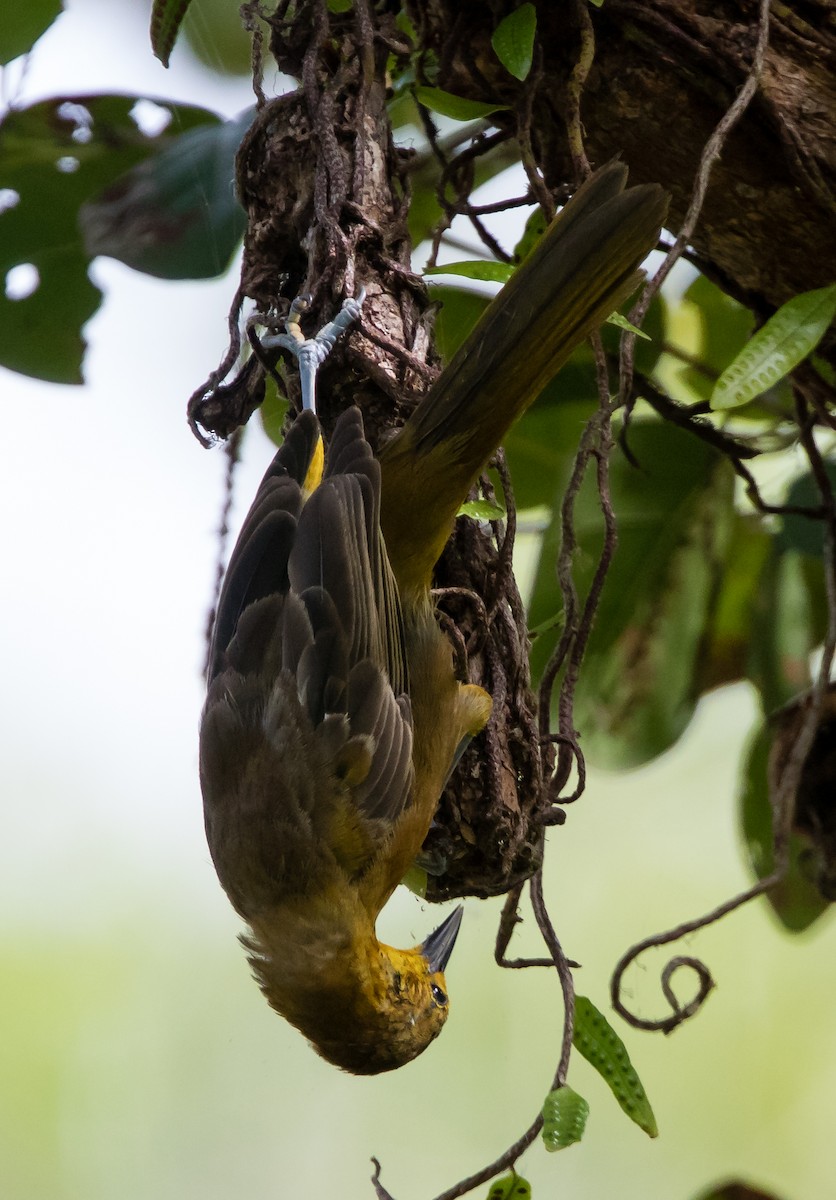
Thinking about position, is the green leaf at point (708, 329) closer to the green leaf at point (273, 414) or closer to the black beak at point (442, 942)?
the green leaf at point (273, 414)

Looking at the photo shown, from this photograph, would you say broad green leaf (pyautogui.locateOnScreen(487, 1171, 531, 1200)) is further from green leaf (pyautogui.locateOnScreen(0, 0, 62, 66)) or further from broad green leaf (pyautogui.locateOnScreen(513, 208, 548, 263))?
green leaf (pyautogui.locateOnScreen(0, 0, 62, 66))

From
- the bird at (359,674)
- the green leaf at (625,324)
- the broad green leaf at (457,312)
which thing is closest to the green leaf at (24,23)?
the broad green leaf at (457,312)

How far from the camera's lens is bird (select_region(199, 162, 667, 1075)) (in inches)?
69.4

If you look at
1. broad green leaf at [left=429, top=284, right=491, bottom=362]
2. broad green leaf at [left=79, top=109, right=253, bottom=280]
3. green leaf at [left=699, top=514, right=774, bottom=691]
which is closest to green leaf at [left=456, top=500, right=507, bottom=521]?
broad green leaf at [left=429, top=284, right=491, bottom=362]

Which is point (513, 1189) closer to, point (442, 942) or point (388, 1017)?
point (388, 1017)

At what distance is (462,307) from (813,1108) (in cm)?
212

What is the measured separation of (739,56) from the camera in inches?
71.2

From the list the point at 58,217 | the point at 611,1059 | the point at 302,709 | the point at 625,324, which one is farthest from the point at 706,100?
the point at 611,1059

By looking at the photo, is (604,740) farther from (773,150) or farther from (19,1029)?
(19,1029)

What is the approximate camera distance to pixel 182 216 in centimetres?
231

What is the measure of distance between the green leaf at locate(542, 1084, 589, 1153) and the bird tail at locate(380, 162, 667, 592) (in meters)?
0.79

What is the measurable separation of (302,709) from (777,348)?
935 millimetres

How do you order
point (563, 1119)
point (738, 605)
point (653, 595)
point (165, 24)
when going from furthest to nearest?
1. point (738, 605)
2. point (653, 595)
3. point (165, 24)
4. point (563, 1119)

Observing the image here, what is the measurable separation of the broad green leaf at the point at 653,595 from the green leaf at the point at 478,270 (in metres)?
0.67
